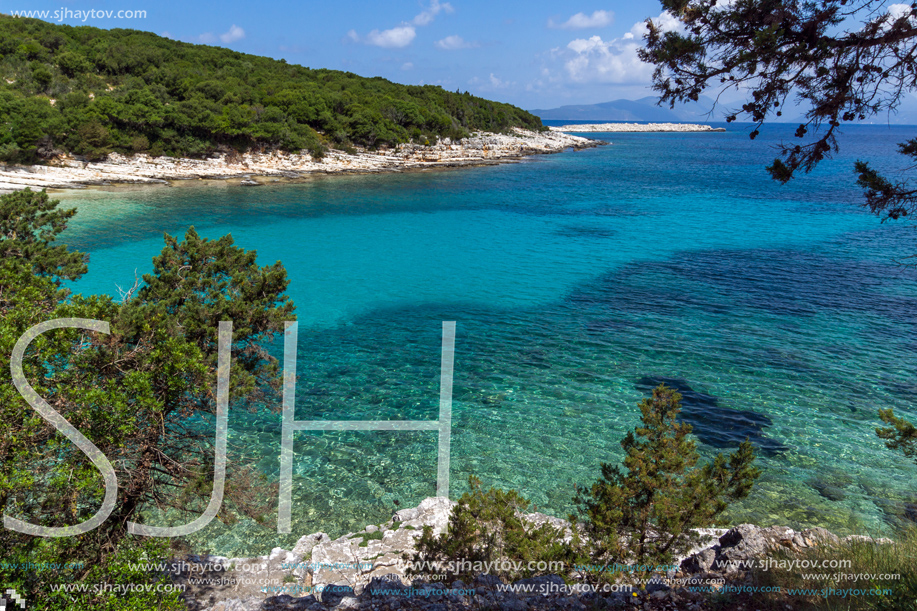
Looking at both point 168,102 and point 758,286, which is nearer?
point 758,286

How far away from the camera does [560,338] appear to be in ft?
58.6

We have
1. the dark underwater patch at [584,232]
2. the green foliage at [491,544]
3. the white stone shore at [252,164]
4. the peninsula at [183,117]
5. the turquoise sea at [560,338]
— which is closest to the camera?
the green foliage at [491,544]

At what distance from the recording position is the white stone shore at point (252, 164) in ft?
131

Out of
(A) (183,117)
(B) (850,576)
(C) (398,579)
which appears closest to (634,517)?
(B) (850,576)

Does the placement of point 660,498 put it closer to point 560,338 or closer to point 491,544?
point 491,544

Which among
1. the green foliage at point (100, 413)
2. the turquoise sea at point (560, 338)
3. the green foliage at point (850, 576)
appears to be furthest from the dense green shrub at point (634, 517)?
the green foliage at point (100, 413)

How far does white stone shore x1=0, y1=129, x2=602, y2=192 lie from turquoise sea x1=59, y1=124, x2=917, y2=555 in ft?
14.9

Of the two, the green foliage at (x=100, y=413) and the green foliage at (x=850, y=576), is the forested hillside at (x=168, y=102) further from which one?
the green foliage at (x=850, y=576)

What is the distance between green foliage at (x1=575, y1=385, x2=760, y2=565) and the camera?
20.4 ft

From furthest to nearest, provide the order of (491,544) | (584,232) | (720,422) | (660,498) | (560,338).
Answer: (584,232) → (560,338) → (720,422) → (491,544) → (660,498)

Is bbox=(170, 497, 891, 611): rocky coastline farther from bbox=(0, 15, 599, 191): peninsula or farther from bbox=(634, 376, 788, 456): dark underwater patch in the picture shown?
bbox=(0, 15, 599, 191): peninsula

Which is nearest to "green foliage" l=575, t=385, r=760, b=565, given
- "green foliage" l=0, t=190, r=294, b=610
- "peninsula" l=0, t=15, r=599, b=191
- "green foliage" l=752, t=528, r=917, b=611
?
"green foliage" l=752, t=528, r=917, b=611

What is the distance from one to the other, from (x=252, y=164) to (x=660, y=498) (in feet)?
188

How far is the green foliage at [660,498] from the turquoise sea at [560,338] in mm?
3582
